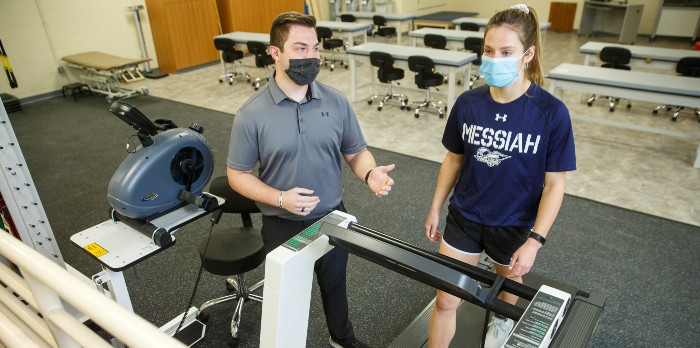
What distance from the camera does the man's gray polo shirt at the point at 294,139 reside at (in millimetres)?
1762

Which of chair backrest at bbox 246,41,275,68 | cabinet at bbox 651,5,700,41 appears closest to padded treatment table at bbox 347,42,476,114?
chair backrest at bbox 246,41,275,68

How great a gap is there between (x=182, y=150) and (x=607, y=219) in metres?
3.13

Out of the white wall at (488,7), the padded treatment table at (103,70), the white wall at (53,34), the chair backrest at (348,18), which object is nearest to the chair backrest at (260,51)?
the padded treatment table at (103,70)

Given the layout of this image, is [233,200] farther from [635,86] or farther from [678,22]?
[678,22]

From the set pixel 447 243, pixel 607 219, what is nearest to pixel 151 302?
pixel 447 243

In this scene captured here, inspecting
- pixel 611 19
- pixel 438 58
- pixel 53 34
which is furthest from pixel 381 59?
pixel 611 19

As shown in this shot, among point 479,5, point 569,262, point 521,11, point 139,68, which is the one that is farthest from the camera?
point 479,5

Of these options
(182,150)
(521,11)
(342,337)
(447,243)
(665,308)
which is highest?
(521,11)

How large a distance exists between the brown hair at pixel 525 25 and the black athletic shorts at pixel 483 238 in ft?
1.93

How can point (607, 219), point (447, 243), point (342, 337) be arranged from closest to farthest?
point (447, 243) → point (342, 337) → point (607, 219)

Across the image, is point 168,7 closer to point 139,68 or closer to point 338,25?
point 139,68

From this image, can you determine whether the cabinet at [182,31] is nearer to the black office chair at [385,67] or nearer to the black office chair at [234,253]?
the black office chair at [385,67]

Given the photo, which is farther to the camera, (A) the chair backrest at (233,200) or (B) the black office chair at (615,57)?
(B) the black office chair at (615,57)

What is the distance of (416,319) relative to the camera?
7.91ft
